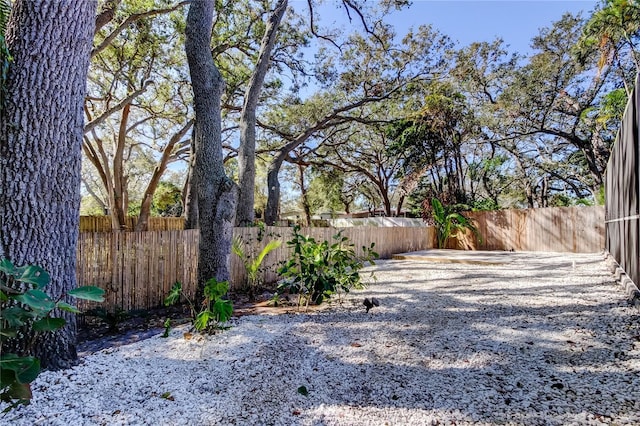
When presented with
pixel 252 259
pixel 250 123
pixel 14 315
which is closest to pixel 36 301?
pixel 14 315

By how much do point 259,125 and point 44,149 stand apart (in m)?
9.26

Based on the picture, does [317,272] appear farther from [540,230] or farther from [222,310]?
[540,230]

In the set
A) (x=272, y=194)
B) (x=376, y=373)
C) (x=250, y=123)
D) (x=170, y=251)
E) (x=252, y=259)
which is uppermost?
(x=250, y=123)

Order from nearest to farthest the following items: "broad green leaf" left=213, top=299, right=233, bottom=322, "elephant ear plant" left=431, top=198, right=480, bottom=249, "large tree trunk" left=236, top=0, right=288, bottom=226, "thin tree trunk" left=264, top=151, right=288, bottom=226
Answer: "broad green leaf" left=213, top=299, right=233, bottom=322, "large tree trunk" left=236, top=0, right=288, bottom=226, "thin tree trunk" left=264, top=151, right=288, bottom=226, "elephant ear plant" left=431, top=198, right=480, bottom=249

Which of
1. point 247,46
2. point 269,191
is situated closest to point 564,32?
point 247,46

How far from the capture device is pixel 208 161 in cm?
399

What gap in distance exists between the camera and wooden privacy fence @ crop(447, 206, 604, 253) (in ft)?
34.7

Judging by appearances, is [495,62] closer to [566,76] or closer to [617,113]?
[566,76]

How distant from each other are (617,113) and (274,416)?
453 inches

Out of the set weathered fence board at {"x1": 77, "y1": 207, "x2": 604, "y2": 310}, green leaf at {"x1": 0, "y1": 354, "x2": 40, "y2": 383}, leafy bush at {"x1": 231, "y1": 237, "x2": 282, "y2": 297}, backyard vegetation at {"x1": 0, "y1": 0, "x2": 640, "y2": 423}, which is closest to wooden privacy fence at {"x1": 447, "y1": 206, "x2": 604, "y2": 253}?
weathered fence board at {"x1": 77, "y1": 207, "x2": 604, "y2": 310}

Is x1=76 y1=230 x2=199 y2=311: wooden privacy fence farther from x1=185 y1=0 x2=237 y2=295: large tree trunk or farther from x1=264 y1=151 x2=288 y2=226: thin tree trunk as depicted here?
x1=264 y1=151 x2=288 y2=226: thin tree trunk

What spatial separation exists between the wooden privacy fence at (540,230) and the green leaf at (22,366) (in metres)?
13.3

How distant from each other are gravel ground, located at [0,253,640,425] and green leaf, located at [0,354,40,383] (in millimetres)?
457

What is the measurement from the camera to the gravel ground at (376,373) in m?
1.70
